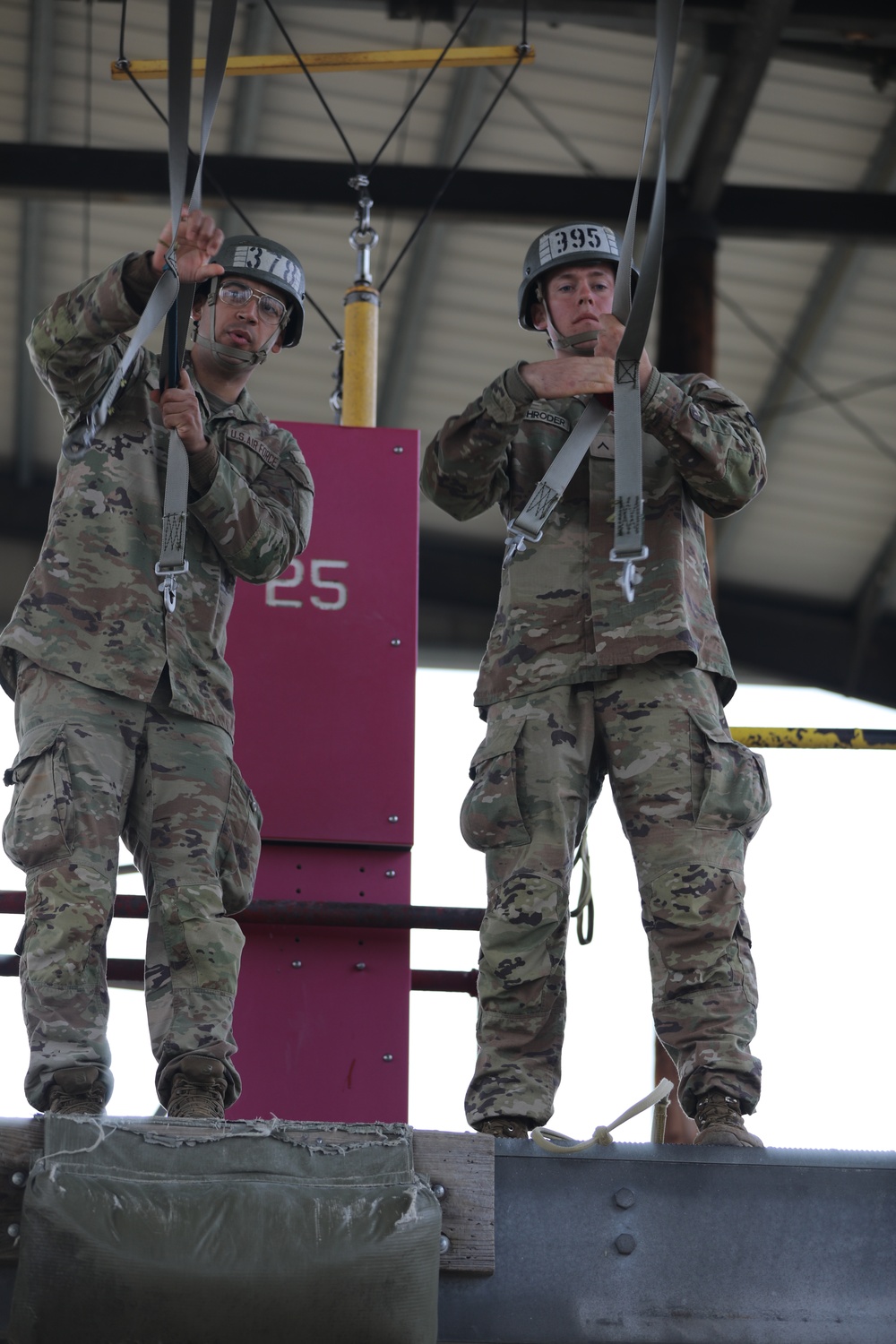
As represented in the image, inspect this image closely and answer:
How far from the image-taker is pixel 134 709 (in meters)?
2.97

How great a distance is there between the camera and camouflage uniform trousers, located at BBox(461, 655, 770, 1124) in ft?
8.88

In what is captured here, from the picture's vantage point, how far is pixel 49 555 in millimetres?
3053

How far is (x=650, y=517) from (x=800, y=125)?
6629 millimetres

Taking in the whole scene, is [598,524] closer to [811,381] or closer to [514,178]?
[514,178]

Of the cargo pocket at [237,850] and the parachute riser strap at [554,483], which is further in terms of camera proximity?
the cargo pocket at [237,850]

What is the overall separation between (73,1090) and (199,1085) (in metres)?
0.24

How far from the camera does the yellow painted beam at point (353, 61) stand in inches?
208

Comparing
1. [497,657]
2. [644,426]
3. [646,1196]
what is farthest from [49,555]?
[646,1196]

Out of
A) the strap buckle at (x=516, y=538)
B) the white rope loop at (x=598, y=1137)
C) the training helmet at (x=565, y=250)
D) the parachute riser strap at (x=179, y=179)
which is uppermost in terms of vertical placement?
the training helmet at (x=565, y=250)

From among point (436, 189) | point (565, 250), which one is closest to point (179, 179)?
point (565, 250)

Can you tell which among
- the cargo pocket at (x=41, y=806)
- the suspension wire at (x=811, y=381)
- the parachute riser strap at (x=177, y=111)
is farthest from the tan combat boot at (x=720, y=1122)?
the suspension wire at (x=811, y=381)

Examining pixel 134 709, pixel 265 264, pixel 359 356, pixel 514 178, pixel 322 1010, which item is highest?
pixel 514 178

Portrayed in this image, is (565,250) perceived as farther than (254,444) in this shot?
No

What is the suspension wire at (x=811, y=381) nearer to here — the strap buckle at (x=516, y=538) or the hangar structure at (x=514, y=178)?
the hangar structure at (x=514, y=178)
